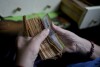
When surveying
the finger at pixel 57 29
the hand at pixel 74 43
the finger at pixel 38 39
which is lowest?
the hand at pixel 74 43

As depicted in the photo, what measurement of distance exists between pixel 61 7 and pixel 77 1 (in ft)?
0.36

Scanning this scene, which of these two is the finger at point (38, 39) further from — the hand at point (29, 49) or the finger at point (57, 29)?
the finger at point (57, 29)

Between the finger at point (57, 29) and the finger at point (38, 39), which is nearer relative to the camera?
the finger at point (38, 39)

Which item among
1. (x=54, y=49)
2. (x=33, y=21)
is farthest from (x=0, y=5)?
(x=54, y=49)

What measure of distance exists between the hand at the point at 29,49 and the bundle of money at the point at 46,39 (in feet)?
0.07

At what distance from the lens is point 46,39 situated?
0.54 m

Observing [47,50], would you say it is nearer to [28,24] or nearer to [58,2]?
[28,24]

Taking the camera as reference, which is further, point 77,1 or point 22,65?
point 77,1

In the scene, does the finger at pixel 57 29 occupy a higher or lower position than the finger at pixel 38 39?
lower

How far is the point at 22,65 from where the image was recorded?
484 millimetres

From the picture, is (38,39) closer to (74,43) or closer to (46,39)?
(46,39)

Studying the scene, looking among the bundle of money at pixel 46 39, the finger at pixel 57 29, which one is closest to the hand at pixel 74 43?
the finger at pixel 57 29

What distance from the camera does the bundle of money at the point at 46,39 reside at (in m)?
0.52

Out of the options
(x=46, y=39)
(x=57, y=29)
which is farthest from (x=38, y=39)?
(x=57, y=29)
